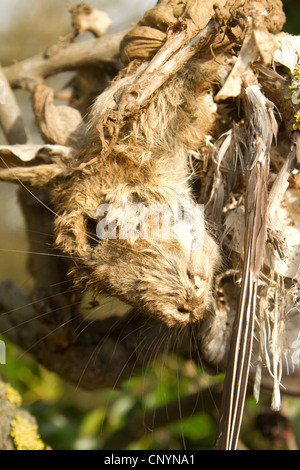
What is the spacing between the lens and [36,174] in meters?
0.62

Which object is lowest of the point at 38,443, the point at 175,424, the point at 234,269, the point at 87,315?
the point at 175,424

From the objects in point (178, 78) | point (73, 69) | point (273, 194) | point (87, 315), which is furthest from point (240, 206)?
point (73, 69)

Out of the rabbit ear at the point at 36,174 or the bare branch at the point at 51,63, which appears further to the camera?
the bare branch at the point at 51,63

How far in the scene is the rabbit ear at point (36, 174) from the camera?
2.02 ft

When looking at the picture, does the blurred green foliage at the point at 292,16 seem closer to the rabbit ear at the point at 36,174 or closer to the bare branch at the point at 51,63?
the bare branch at the point at 51,63

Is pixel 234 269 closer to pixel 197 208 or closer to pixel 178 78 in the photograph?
pixel 197 208

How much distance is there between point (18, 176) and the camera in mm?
631

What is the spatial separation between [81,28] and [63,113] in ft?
0.83

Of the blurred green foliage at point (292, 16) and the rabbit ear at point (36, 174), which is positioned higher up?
the blurred green foliage at point (292, 16)

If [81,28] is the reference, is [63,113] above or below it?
below

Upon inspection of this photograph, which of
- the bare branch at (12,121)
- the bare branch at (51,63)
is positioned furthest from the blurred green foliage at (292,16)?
the bare branch at (12,121)

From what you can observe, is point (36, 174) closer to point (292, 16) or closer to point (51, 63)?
point (51, 63)

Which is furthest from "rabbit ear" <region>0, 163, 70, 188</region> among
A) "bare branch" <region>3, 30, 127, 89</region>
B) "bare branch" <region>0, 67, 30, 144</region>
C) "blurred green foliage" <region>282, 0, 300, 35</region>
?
"blurred green foliage" <region>282, 0, 300, 35</region>

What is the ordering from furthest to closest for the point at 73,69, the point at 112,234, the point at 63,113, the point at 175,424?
the point at 175,424
the point at 73,69
the point at 63,113
the point at 112,234
